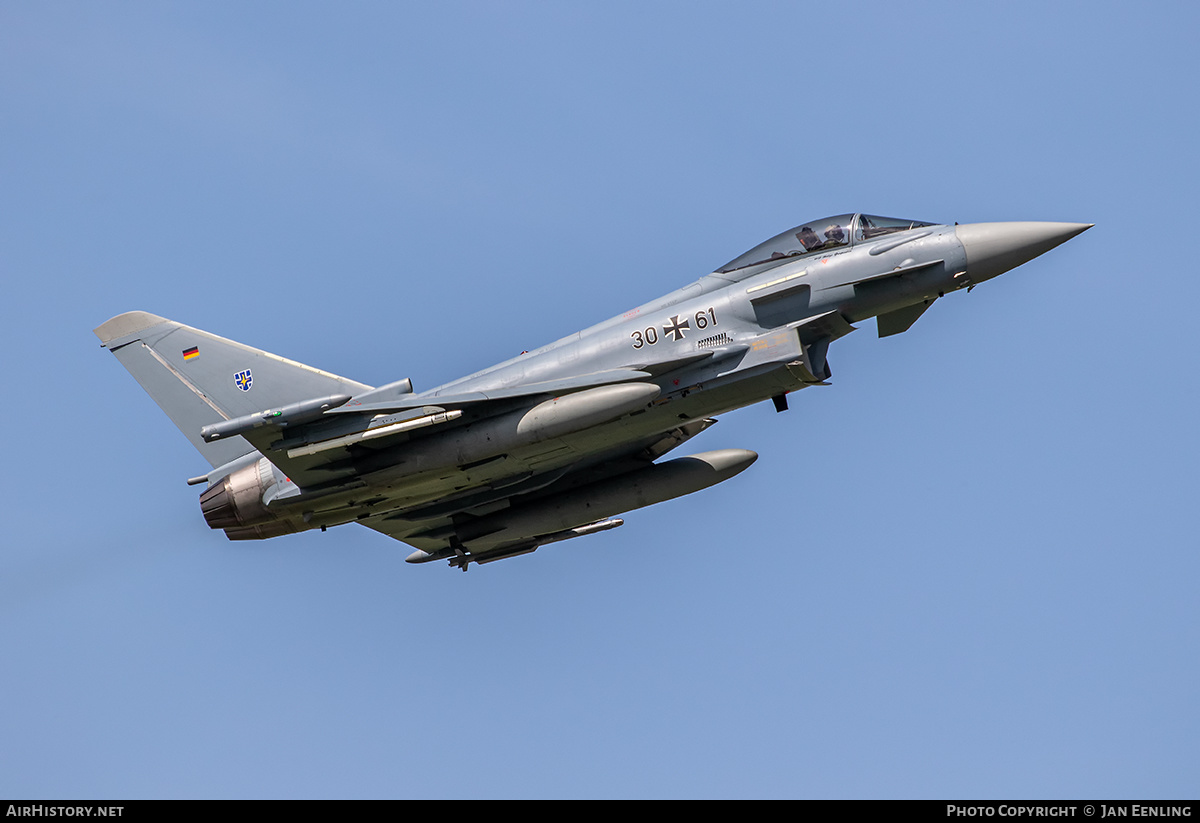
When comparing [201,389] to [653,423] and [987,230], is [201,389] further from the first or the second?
[987,230]

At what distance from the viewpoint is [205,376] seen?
18.3 meters

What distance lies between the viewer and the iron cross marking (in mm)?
16609

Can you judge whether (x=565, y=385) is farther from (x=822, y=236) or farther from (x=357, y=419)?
(x=822, y=236)

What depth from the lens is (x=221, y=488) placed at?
57.7ft

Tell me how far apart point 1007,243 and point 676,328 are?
15.0 ft

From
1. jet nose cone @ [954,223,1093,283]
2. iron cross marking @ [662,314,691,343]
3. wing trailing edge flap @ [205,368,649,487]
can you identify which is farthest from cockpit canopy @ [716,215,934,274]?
wing trailing edge flap @ [205,368,649,487]

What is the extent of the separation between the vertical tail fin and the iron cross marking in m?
4.50

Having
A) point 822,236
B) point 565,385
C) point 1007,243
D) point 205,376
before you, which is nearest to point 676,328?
point 565,385

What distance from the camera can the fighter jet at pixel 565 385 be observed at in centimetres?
1614

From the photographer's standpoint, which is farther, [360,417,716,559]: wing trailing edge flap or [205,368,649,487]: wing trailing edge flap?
[360,417,716,559]: wing trailing edge flap

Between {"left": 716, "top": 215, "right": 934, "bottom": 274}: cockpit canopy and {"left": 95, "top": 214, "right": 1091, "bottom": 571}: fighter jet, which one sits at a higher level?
{"left": 716, "top": 215, "right": 934, "bottom": 274}: cockpit canopy

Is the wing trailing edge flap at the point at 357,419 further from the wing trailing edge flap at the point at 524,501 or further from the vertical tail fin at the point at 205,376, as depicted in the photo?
the wing trailing edge flap at the point at 524,501

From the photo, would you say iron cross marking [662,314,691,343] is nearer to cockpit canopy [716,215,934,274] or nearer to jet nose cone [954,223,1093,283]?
cockpit canopy [716,215,934,274]
